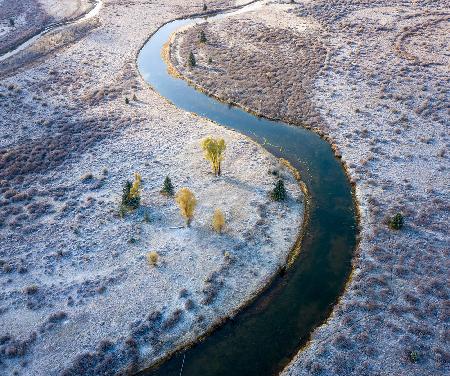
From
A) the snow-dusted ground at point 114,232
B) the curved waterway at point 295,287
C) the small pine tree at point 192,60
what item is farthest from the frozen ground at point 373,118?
the snow-dusted ground at point 114,232

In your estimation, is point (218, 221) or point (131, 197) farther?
point (131, 197)

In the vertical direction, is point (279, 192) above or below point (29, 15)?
below

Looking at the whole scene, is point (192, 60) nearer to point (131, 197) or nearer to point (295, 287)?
point (131, 197)

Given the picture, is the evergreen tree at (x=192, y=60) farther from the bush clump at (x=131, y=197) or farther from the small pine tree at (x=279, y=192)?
the small pine tree at (x=279, y=192)

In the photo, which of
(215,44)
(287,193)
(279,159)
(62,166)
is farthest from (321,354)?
(215,44)

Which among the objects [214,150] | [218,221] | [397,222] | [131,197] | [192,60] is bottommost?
[397,222]

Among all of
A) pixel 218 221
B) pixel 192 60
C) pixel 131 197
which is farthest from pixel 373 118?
pixel 131 197
